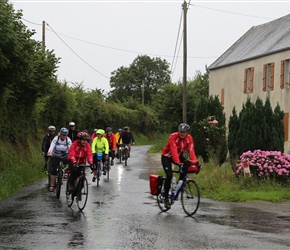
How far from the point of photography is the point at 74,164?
1364 cm

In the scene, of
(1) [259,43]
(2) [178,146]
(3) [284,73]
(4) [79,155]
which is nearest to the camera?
(2) [178,146]

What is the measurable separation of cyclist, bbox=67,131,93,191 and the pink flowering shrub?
534 cm

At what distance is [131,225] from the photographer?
1073 cm

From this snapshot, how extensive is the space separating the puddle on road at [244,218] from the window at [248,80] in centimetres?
2384

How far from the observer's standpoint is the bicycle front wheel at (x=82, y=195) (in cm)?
1298

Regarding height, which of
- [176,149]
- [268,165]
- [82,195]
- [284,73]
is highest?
[284,73]

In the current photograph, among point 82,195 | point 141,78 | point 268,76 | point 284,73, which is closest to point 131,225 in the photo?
point 82,195

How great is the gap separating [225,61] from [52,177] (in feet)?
89.4

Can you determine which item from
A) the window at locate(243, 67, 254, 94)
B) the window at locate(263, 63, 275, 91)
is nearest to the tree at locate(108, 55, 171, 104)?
the window at locate(243, 67, 254, 94)

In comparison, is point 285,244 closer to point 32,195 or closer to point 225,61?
point 32,195

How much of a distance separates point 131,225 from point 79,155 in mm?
3777

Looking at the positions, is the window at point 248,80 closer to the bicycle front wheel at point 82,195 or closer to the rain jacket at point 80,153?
the rain jacket at point 80,153

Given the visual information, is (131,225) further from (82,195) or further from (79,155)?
(79,155)

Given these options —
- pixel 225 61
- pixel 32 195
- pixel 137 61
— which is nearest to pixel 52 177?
pixel 32 195
